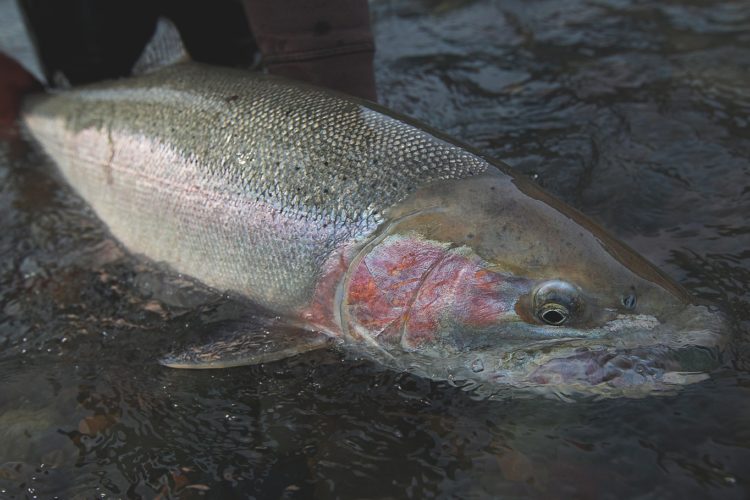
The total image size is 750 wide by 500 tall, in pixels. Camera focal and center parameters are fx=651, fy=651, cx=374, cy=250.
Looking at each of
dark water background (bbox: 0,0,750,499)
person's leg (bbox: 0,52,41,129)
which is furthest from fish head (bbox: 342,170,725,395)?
person's leg (bbox: 0,52,41,129)

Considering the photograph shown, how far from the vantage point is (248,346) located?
2463 mm

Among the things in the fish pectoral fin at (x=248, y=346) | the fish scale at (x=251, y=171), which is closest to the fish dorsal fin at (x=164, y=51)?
the fish scale at (x=251, y=171)

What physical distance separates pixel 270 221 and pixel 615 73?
3099 millimetres

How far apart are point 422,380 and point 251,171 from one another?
1.07 m

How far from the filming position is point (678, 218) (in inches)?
119

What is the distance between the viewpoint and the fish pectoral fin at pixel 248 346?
7.93 ft

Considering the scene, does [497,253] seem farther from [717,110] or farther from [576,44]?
[576,44]

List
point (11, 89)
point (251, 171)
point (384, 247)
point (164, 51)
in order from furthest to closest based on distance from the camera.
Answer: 1. point (11, 89)
2. point (164, 51)
3. point (251, 171)
4. point (384, 247)

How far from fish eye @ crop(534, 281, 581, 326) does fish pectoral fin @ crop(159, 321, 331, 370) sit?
80cm

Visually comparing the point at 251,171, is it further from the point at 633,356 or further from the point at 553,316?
the point at 633,356

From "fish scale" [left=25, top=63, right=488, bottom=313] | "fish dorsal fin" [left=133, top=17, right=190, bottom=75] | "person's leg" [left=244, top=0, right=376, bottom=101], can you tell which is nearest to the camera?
"fish scale" [left=25, top=63, right=488, bottom=313]

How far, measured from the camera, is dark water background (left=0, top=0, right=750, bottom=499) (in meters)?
1.99

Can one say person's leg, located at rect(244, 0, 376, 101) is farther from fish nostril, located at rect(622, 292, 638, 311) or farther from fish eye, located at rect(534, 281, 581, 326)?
fish nostril, located at rect(622, 292, 638, 311)

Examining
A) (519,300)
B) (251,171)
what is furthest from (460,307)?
Answer: (251,171)
